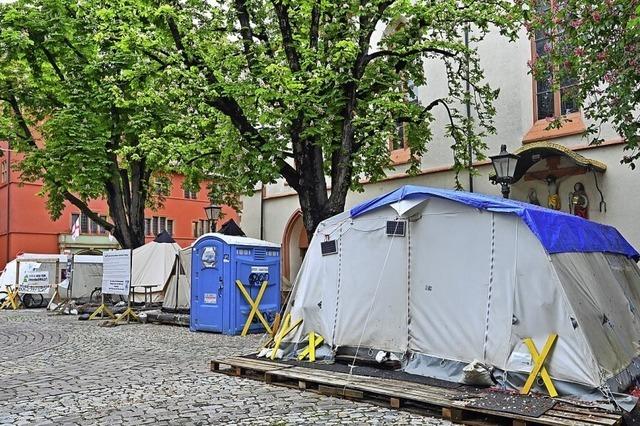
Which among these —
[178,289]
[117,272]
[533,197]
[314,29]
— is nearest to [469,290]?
[533,197]

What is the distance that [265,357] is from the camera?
10766 mm

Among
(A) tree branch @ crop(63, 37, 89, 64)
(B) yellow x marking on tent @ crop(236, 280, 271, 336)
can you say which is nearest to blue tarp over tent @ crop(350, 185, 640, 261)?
(B) yellow x marking on tent @ crop(236, 280, 271, 336)

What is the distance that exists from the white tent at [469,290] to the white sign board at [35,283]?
20.5 meters

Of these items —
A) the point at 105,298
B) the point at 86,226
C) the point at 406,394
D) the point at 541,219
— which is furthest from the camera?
the point at 86,226

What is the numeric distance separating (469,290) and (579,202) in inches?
268

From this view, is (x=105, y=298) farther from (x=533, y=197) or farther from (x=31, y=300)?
(x=533, y=197)

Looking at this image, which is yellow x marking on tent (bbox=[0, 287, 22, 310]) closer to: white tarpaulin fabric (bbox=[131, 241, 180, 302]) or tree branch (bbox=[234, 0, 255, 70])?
white tarpaulin fabric (bbox=[131, 241, 180, 302])

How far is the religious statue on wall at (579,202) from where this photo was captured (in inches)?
579

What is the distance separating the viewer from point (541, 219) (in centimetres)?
873

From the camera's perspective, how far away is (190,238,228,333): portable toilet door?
15812 millimetres

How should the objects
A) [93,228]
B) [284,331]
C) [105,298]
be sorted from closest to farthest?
1. [284,331]
2. [105,298]
3. [93,228]

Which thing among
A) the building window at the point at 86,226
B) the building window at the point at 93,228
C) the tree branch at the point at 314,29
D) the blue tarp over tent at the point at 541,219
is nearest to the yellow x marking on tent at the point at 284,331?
the blue tarp over tent at the point at 541,219

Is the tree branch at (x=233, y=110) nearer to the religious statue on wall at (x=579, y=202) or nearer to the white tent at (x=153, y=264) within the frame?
the religious statue on wall at (x=579, y=202)

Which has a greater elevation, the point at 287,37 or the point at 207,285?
the point at 287,37
